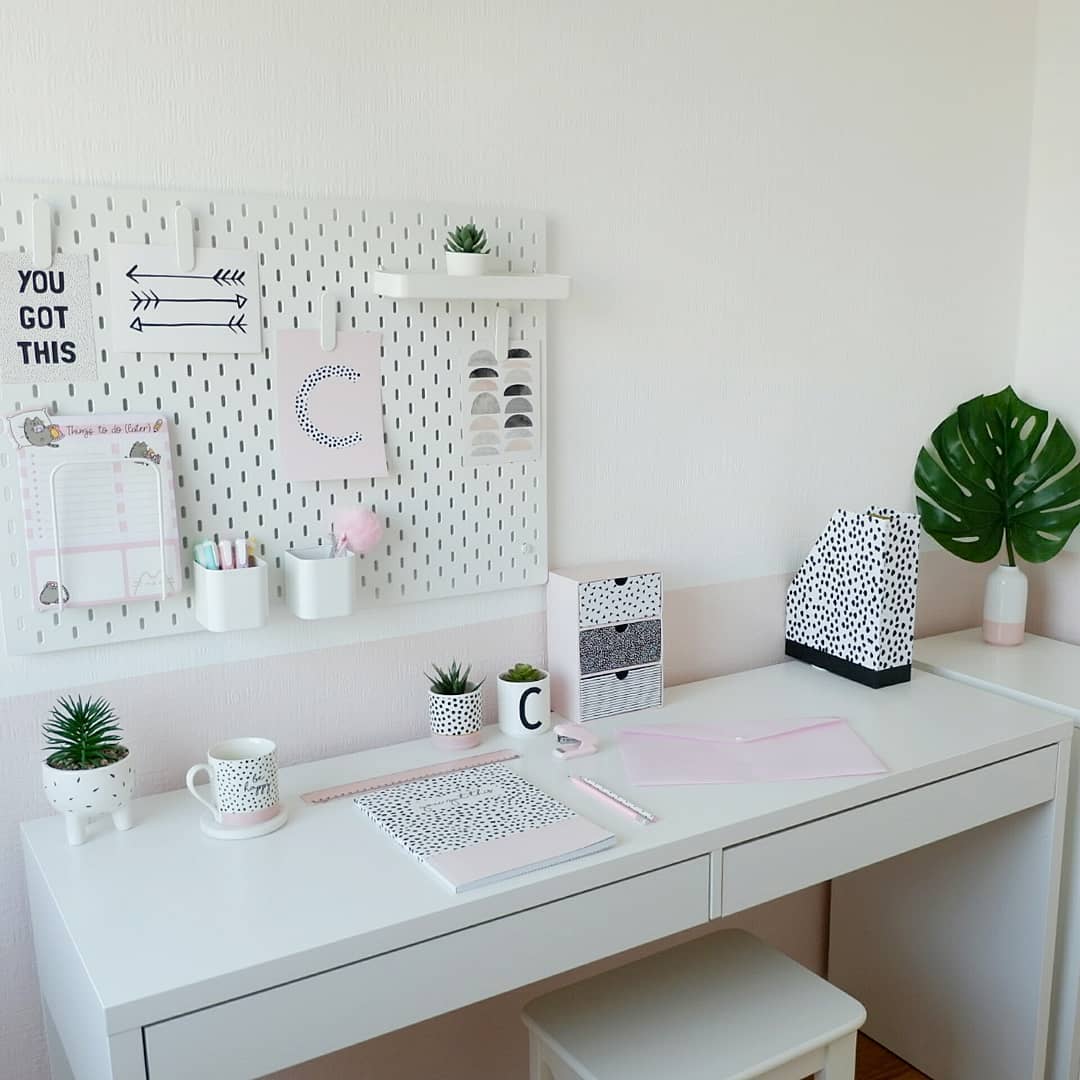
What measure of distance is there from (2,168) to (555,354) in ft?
2.59

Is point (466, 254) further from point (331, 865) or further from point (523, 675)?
point (331, 865)

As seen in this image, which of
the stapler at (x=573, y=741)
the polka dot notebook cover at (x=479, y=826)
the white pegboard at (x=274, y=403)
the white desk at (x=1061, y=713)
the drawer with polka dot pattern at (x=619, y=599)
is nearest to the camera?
the polka dot notebook cover at (x=479, y=826)

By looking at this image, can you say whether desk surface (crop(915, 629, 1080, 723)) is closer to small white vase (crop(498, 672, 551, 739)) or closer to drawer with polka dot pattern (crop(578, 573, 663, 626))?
drawer with polka dot pattern (crop(578, 573, 663, 626))

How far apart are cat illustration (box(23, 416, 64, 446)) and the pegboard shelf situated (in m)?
0.45

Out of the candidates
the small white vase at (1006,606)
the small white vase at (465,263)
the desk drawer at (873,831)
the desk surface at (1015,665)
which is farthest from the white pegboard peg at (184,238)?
the small white vase at (1006,606)

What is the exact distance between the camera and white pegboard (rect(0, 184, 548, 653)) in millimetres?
1359

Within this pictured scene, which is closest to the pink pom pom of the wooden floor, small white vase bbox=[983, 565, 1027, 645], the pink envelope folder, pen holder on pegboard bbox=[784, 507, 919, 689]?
the pink envelope folder

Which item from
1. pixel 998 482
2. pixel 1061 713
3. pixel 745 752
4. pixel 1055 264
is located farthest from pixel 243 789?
pixel 1055 264

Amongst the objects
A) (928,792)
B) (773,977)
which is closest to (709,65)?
(928,792)

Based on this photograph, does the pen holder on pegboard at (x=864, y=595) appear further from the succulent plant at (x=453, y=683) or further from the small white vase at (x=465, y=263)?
the small white vase at (x=465, y=263)

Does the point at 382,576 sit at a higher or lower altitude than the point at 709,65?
lower

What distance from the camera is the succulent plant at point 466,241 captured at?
5.06 feet

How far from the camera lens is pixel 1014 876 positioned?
185 centimetres

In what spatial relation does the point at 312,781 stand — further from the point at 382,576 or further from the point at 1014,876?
the point at 1014,876
